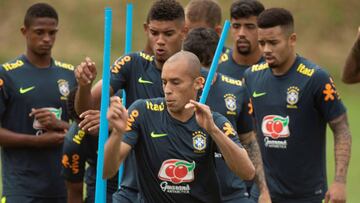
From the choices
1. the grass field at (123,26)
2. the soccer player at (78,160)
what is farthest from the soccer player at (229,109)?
the grass field at (123,26)

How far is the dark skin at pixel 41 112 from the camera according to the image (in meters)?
10.9

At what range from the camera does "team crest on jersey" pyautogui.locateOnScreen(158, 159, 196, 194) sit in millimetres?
8383

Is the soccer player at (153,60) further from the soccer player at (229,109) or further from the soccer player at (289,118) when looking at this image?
the soccer player at (289,118)

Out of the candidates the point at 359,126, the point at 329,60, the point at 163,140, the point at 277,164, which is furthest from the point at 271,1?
the point at 163,140

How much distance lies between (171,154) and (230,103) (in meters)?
1.61

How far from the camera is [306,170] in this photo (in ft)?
34.1

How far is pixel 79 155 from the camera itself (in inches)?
397

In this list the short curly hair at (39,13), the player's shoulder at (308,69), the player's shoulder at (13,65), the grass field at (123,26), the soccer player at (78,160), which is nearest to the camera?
the soccer player at (78,160)

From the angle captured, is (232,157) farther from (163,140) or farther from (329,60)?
(329,60)

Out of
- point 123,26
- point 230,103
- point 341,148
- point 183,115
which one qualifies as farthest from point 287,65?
point 123,26

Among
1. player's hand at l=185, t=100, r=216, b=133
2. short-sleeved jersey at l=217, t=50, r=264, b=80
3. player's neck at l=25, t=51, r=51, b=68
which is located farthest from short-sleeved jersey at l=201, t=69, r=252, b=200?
player's neck at l=25, t=51, r=51, b=68

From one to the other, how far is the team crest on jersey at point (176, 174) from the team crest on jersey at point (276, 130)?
210 centimetres

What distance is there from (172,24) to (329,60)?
21288 millimetres

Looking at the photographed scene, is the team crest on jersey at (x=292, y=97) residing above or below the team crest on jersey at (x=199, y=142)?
above
